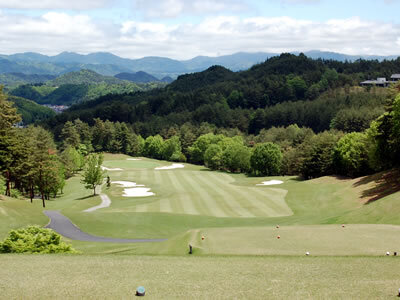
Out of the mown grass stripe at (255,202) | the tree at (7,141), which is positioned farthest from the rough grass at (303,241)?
the tree at (7,141)

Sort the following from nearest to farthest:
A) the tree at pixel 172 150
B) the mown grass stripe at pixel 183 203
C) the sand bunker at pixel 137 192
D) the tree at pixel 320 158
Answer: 1. the mown grass stripe at pixel 183 203
2. the sand bunker at pixel 137 192
3. the tree at pixel 320 158
4. the tree at pixel 172 150

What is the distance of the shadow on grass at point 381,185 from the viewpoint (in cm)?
4319

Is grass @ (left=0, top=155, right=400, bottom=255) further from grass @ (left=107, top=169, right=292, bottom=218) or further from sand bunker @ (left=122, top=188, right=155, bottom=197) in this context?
sand bunker @ (left=122, top=188, right=155, bottom=197)

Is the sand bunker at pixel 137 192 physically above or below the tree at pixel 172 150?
above

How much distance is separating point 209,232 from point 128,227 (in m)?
13.3

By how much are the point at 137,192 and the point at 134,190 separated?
5.95ft

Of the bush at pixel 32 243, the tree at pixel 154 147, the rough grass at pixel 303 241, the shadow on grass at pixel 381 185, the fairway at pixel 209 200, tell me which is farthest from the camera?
the tree at pixel 154 147

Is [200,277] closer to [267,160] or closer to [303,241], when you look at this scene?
[303,241]

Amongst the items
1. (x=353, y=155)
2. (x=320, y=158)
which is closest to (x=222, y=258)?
(x=353, y=155)

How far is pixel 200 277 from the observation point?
14625 mm

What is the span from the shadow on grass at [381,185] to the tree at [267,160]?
37.4 m

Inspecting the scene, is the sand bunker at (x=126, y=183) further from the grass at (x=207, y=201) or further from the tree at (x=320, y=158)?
the tree at (x=320, y=158)

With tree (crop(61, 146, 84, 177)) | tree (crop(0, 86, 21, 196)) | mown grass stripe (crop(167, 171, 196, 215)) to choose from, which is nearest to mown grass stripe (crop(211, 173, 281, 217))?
mown grass stripe (crop(167, 171, 196, 215))

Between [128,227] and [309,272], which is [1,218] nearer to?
[128,227]
